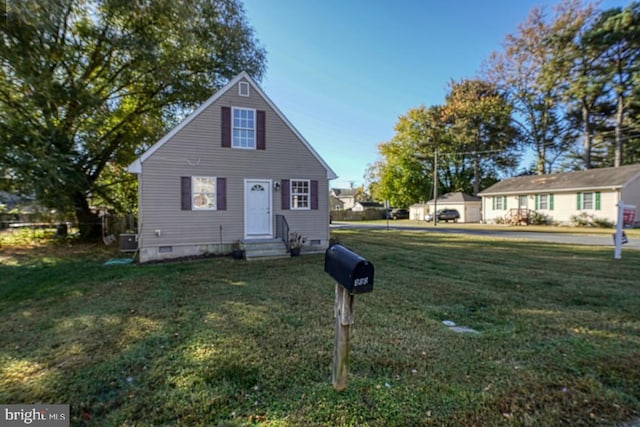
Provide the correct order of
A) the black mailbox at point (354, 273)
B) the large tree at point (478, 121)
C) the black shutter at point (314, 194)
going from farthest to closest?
the large tree at point (478, 121) < the black shutter at point (314, 194) < the black mailbox at point (354, 273)

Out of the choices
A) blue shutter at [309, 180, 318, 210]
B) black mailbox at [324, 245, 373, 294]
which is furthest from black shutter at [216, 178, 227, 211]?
black mailbox at [324, 245, 373, 294]

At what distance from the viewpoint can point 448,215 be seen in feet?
102

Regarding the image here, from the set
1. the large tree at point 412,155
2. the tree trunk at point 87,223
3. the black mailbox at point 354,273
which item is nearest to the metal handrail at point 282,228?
the black mailbox at point 354,273

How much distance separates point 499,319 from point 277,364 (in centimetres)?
319

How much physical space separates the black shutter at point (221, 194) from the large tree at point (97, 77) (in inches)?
191

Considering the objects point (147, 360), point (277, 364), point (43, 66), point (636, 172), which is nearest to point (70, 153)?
point (43, 66)

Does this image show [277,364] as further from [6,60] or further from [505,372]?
[6,60]

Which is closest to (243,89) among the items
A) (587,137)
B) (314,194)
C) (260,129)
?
(260,129)

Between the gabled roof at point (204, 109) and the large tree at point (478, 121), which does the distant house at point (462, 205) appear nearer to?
the large tree at point (478, 121)

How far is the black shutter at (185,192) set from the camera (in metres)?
9.00

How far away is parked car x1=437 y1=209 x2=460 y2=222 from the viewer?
3094 centimetres

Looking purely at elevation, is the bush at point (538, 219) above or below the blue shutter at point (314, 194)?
below

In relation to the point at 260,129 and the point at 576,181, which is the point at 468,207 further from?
the point at 260,129

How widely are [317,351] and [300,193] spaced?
776cm
